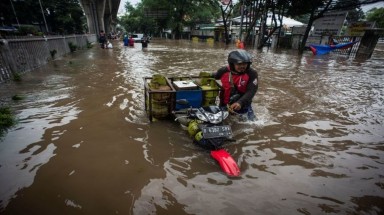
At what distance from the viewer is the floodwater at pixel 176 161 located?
2.50m

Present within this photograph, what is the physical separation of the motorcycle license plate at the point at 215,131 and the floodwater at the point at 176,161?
0.40 meters

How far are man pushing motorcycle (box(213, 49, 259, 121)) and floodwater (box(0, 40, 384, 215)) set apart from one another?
540mm

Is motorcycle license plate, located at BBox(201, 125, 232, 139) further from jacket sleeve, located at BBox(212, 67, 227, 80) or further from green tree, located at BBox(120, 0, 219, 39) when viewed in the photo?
green tree, located at BBox(120, 0, 219, 39)

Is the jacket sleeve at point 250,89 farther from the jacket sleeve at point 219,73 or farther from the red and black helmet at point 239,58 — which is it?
the jacket sleeve at point 219,73

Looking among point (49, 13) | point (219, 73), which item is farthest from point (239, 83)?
point (49, 13)

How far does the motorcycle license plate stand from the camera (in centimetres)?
327

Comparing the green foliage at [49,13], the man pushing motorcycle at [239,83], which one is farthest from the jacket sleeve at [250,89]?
the green foliage at [49,13]

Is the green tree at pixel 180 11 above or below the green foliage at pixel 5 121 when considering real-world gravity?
above

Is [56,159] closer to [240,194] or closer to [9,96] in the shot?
[240,194]

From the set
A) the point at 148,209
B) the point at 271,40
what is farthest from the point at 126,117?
the point at 271,40

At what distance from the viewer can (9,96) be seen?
228 inches

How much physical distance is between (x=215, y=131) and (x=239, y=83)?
140cm

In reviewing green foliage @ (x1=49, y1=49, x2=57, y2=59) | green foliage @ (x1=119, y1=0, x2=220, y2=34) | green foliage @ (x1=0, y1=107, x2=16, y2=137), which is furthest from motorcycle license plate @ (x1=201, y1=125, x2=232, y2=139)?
green foliage @ (x1=119, y1=0, x2=220, y2=34)

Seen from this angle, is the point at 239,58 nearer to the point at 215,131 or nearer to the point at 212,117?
the point at 212,117
